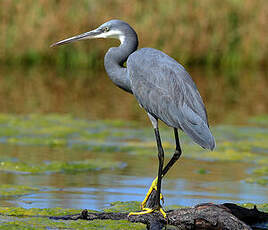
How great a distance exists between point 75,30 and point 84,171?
9.14 meters

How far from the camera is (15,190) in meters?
6.66

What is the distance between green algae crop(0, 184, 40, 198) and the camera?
655cm

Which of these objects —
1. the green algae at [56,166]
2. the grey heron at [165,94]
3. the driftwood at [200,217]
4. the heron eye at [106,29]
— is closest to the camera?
the driftwood at [200,217]

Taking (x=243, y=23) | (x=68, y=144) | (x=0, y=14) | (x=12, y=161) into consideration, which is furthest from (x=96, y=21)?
(x=12, y=161)

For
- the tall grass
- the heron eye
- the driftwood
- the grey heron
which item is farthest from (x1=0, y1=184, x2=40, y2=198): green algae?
the tall grass

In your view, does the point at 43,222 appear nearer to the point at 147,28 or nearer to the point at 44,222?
the point at 44,222

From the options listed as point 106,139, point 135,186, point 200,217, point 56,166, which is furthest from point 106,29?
point 106,139

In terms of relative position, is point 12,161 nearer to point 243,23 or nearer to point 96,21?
point 96,21

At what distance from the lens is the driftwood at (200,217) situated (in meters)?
5.34

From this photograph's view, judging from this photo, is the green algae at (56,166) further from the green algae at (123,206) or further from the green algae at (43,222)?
the green algae at (43,222)

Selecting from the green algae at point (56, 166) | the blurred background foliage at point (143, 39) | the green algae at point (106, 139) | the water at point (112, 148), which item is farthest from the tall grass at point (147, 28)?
the green algae at point (56, 166)

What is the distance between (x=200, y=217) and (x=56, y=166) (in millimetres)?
2693

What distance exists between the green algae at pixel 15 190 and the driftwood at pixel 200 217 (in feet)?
3.54

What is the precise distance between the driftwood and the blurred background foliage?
921 centimetres
